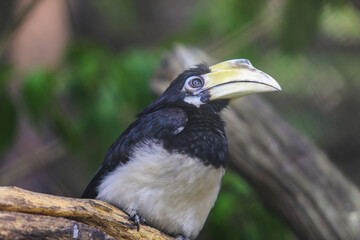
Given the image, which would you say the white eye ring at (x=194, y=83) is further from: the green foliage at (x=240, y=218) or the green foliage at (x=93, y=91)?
the green foliage at (x=240, y=218)

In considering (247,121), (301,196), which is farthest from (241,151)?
(301,196)

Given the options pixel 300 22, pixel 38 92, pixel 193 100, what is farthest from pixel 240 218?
pixel 38 92

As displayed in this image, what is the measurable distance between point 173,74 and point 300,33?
97 cm

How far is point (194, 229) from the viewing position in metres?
2.52

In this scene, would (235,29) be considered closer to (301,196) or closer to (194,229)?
(301,196)

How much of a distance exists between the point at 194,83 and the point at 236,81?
265 mm

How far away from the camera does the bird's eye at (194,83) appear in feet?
8.87

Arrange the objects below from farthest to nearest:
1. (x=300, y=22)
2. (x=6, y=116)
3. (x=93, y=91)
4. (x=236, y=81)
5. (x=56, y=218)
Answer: (x=93, y=91), (x=6, y=116), (x=300, y=22), (x=236, y=81), (x=56, y=218)

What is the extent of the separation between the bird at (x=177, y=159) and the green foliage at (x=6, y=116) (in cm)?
96

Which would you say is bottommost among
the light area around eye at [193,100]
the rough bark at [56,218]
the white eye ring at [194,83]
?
the rough bark at [56,218]

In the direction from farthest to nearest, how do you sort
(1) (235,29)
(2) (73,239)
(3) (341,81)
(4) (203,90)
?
(3) (341,81) → (1) (235,29) → (4) (203,90) → (2) (73,239)

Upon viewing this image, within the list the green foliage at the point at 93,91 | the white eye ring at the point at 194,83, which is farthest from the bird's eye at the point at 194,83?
the green foliage at the point at 93,91

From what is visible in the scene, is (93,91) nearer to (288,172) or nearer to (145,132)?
(145,132)

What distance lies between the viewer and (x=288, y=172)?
3.32m
